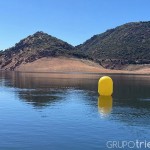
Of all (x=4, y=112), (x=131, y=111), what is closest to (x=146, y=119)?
(x=131, y=111)

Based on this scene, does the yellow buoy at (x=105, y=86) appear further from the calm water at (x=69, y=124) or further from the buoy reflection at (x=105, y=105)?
the calm water at (x=69, y=124)

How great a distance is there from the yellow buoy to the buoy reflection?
1.63 m

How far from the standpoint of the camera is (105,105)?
56.6 metres

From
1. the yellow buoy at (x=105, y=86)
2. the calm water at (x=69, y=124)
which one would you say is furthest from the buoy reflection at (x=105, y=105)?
the yellow buoy at (x=105, y=86)

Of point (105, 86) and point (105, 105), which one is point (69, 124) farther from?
point (105, 86)

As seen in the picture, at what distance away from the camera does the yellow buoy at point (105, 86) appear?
6706cm

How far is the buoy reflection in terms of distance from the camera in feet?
162

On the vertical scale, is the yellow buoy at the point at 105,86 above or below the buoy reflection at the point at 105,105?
above

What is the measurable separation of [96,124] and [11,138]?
10.0 metres

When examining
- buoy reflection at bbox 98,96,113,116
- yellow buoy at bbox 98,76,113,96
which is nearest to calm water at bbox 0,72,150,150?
buoy reflection at bbox 98,96,113,116

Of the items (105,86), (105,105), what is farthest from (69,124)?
(105,86)

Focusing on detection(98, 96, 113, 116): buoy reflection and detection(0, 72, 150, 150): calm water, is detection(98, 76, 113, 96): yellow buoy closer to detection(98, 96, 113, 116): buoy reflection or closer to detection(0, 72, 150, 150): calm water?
detection(98, 96, 113, 116): buoy reflection

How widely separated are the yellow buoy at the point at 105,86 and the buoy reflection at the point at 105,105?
5.36 ft

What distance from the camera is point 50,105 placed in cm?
5472
